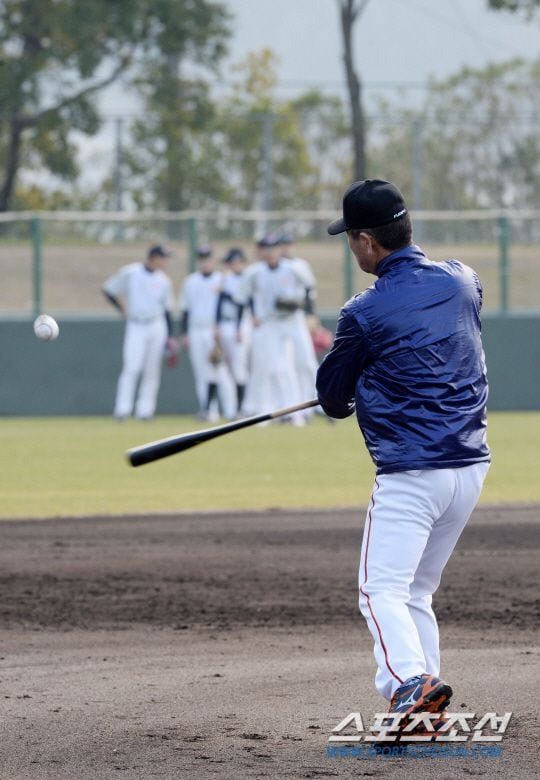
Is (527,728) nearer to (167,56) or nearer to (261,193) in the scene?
(261,193)

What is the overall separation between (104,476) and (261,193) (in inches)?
644

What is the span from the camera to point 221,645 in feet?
23.6

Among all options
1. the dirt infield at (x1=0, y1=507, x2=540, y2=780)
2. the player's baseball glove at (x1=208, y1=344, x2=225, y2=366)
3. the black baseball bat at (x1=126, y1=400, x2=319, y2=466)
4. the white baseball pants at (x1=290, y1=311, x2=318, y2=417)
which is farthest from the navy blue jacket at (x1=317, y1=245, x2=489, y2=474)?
the player's baseball glove at (x1=208, y1=344, x2=225, y2=366)

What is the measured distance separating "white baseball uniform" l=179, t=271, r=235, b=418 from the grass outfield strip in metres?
0.98

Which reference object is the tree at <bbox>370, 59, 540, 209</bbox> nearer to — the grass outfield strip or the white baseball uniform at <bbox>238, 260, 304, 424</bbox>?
the white baseball uniform at <bbox>238, 260, 304, 424</bbox>

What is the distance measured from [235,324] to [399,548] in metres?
17.2

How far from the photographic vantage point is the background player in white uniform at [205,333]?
22188 millimetres

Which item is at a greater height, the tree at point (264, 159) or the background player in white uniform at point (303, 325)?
the tree at point (264, 159)

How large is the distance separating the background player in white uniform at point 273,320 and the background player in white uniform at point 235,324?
1.41ft

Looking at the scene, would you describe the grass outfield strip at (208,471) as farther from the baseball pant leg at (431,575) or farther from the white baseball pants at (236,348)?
the baseball pant leg at (431,575)

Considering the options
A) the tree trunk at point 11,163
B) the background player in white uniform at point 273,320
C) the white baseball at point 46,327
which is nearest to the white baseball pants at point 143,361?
the background player in white uniform at point 273,320

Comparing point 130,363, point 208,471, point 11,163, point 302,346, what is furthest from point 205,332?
Result: point 11,163

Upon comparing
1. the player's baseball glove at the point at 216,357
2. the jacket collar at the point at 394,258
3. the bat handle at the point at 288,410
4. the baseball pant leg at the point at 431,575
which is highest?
the jacket collar at the point at 394,258

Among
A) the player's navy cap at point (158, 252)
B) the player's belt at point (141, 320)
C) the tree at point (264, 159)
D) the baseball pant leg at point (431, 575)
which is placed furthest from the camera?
the tree at point (264, 159)
